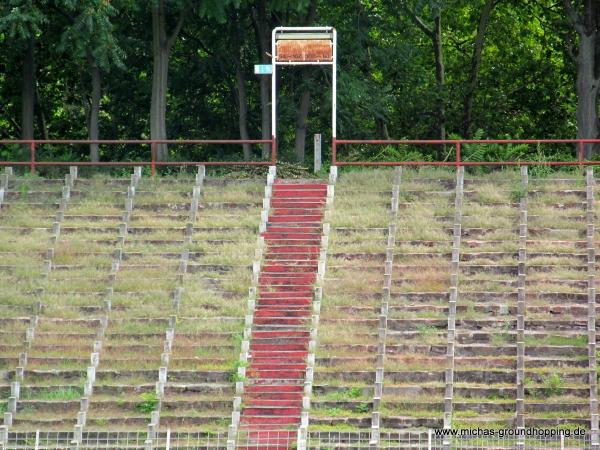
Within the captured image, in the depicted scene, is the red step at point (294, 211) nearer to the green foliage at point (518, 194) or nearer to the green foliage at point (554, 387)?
the green foliage at point (518, 194)

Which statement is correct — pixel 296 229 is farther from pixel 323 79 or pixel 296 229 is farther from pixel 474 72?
pixel 474 72

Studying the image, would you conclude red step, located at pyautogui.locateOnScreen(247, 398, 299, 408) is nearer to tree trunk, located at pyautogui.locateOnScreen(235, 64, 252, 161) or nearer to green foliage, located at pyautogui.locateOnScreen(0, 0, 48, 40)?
green foliage, located at pyautogui.locateOnScreen(0, 0, 48, 40)

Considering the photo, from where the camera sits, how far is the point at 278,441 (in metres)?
22.8

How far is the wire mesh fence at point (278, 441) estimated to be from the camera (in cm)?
2248

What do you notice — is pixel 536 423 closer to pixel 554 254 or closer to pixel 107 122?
pixel 554 254

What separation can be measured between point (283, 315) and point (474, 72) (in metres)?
18.0

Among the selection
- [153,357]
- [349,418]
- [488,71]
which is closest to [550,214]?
[349,418]

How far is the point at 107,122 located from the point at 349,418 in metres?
20.7

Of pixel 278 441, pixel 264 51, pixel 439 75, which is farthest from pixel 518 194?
pixel 439 75

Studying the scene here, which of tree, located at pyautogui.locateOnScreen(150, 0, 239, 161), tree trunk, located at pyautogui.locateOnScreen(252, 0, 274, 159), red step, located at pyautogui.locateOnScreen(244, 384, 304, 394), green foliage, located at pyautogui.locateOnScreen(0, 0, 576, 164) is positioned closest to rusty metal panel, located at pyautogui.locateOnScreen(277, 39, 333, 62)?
green foliage, located at pyautogui.locateOnScreen(0, 0, 576, 164)

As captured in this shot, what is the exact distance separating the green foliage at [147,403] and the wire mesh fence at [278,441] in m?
0.72

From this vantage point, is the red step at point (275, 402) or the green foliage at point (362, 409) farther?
the red step at point (275, 402)

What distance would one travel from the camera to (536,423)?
2325 centimetres

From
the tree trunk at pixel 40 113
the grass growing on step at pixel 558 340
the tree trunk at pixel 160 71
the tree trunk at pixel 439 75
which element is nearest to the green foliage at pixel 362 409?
the grass growing on step at pixel 558 340
